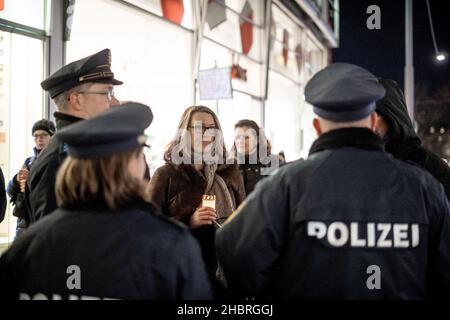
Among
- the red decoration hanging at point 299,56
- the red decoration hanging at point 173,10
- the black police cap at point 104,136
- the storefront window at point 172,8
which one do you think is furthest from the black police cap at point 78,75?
the red decoration hanging at point 299,56

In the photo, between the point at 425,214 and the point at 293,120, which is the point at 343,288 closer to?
the point at 425,214

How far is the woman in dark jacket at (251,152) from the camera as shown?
5520 millimetres

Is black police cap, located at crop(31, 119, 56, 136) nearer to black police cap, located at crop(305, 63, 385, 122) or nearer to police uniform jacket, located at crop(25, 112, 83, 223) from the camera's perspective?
police uniform jacket, located at crop(25, 112, 83, 223)

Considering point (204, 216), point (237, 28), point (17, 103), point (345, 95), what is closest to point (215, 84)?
point (17, 103)

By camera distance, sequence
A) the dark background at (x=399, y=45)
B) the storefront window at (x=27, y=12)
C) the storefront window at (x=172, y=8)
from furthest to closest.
Answer: the dark background at (x=399, y=45)
the storefront window at (x=172, y=8)
the storefront window at (x=27, y=12)

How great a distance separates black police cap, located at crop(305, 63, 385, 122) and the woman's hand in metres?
1.34

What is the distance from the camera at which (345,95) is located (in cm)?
178

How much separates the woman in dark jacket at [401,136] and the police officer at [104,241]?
68.1 inches

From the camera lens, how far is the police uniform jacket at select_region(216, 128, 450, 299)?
1.71 meters

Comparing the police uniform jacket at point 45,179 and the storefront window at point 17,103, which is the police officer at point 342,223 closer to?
the police uniform jacket at point 45,179

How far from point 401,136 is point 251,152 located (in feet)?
9.78

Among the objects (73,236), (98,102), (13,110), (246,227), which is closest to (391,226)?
(246,227)

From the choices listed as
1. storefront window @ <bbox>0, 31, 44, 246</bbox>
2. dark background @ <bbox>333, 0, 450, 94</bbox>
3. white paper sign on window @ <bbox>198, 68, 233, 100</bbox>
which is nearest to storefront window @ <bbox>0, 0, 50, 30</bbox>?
storefront window @ <bbox>0, 31, 44, 246</bbox>
